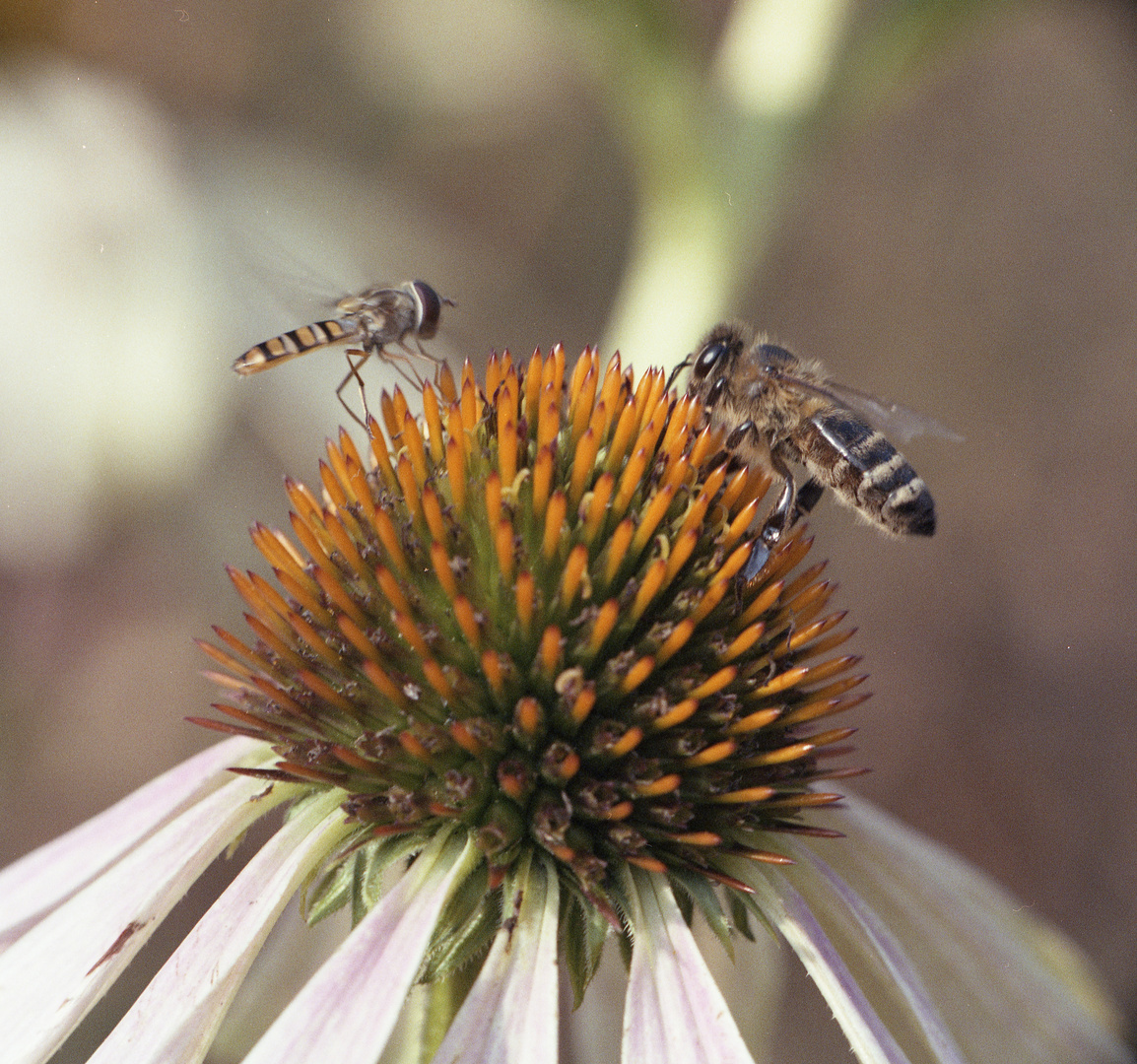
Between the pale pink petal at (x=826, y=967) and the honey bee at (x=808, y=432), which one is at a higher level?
the honey bee at (x=808, y=432)

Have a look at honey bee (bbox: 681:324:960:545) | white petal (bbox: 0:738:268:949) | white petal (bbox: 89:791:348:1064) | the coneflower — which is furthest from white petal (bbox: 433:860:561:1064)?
honey bee (bbox: 681:324:960:545)

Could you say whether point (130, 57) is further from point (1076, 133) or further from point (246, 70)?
point (1076, 133)

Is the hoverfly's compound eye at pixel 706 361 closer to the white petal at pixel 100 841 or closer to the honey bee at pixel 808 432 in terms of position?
the honey bee at pixel 808 432

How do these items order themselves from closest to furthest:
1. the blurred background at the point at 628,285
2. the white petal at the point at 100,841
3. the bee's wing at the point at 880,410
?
the white petal at the point at 100,841 < the bee's wing at the point at 880,410 < the blurred background at the point at 628,285

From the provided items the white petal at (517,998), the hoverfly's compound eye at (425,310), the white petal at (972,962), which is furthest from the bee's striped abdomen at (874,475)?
the white petal at (517,998)

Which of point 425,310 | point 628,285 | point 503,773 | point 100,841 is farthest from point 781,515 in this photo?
point 628,285

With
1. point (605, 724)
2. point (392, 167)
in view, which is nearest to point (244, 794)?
point (605, 724)

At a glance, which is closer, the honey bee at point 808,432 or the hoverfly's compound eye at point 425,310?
the honey bee at point 808,432

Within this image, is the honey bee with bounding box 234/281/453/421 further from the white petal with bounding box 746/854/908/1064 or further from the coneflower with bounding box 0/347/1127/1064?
the white petal with bounding box 746/854/908/1064
